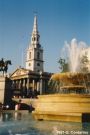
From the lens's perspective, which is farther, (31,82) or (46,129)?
(31,82)

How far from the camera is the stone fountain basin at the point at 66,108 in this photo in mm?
20953

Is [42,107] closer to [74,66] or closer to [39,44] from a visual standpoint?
[74,66]

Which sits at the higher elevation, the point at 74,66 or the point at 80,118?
the point at 74,66

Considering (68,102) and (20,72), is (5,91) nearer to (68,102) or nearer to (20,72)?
(20,72)

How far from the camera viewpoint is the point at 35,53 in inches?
3703

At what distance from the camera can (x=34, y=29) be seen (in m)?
93.9

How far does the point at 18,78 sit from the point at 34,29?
18.3 meters

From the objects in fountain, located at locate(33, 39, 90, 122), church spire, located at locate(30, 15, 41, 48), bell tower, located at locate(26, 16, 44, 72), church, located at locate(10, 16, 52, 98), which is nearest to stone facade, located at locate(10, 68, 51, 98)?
church, located at locate(10, 16, 52, 98)

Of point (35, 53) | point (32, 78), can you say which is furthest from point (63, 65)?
point (35, 53)

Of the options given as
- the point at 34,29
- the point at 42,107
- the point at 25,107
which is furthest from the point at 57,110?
the point at 34,29

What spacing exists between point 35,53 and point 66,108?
73.0 metres

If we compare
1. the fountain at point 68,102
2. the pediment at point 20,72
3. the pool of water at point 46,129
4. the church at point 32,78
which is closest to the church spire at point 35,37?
the church at point 32,78

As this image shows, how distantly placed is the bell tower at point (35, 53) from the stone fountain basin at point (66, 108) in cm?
7016

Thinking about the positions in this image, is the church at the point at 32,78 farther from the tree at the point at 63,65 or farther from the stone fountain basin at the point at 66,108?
the stone fountain basin at the point at 66,108
